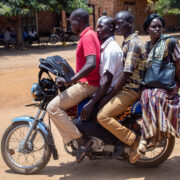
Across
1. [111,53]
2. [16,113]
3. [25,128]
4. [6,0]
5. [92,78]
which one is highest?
[6,0]

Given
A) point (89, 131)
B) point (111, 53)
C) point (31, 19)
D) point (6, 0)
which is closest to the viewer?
point (111, 53)

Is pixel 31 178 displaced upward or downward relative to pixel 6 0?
downward

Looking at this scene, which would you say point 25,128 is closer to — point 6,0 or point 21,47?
point 6,0

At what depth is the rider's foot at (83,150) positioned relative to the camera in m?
3.29

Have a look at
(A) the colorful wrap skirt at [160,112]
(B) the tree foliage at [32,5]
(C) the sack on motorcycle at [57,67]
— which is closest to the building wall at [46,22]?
(B) the tree foliage at [32,5]

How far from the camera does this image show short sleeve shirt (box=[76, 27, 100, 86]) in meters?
3.05

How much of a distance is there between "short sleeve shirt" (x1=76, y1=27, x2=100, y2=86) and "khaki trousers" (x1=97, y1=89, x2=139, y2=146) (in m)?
0.29

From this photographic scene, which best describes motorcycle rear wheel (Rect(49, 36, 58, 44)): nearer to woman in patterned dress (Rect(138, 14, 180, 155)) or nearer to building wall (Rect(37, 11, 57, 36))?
building wall (Rect(37, 11, 57, 36))

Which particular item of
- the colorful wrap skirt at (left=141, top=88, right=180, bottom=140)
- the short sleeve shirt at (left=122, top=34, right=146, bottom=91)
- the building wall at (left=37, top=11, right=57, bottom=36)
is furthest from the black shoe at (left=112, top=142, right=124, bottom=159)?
the building wall at (left=37, top=11, right=57, bottom=36)

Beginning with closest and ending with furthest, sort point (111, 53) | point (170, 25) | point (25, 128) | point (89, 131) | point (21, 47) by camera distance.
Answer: point (111, 53)
point (89, 131)
point (25, 128)
point (21, 47)
point (170, 25)

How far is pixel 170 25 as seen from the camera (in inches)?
1210

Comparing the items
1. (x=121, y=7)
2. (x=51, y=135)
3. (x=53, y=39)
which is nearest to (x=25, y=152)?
(x=51, y=135)

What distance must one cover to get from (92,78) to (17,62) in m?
10.6

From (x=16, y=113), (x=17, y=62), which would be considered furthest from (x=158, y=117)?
(x=17, y=62)
